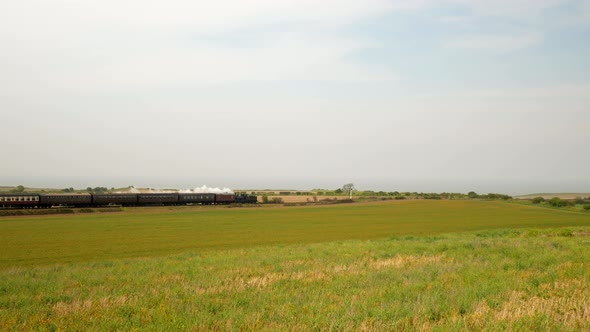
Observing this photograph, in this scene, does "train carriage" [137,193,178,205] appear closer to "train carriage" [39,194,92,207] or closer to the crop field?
"train carriage" [39,194,92,207]

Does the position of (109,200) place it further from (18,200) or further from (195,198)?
(195,198)

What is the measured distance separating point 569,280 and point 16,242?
37193 millimetres

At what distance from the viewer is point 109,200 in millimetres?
78000

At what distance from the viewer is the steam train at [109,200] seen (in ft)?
231

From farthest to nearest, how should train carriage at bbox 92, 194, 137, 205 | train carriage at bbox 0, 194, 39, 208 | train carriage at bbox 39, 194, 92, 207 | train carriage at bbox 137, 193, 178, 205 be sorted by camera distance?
train carriage at bbox 137, 193, 178, 205, train carriage at bbox 92, 194, 137, 205, train carriage at bbox 39, 194, 92, 207, train carriage at bbox 0, 194, 39, 208

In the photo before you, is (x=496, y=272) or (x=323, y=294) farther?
(x=496, y=272)

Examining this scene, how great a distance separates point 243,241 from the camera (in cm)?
3600

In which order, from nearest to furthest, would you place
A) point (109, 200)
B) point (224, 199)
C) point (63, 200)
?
point (63, 200) → point (109, 200) → point (224, 199)

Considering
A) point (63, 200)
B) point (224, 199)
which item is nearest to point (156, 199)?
point (63, 200)

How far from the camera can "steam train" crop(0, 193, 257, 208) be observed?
231 feet

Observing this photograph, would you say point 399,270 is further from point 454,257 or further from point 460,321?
point 460,321

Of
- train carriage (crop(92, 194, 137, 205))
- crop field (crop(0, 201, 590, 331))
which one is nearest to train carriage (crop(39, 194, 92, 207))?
train carriage (crop(92, 194, 137, 205))

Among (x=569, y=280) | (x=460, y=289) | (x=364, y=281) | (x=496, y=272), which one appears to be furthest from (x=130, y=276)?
(x=569, y=280)

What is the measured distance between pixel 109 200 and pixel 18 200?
13.9 metres
